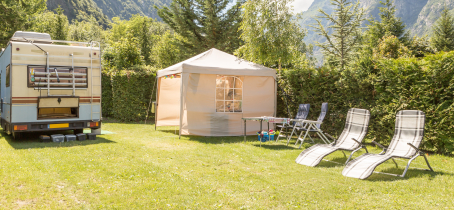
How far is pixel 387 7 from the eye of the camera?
2392 cm

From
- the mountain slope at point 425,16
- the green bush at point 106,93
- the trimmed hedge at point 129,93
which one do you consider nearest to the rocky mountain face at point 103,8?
the green bush at point 106,93

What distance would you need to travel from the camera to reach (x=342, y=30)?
65.7 feet

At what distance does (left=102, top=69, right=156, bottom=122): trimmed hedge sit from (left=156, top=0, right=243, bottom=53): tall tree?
21.9ft

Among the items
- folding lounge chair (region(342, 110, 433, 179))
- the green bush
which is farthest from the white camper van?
folding lounge chair (region(342, 110, 433, 179))

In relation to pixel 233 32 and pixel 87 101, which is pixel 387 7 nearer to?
pixel 233 32

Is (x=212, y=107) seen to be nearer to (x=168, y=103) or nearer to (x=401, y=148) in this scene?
(x=168, y=103)

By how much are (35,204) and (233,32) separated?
16.5 m

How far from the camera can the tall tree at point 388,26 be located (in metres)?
23.2

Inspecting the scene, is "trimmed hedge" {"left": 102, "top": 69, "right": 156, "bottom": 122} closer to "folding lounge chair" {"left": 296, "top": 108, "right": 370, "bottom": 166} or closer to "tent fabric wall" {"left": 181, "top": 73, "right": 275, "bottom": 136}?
"tent fabric wall" {"left": 181, "top": 73, "right": 275, "bottom": 136}

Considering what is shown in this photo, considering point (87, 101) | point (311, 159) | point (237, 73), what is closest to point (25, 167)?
point (87, 101)

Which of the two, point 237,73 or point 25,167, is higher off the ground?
point 237,73

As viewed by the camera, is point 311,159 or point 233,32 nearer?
point 311,159

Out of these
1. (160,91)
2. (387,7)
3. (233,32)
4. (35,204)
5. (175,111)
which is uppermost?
(387,7)

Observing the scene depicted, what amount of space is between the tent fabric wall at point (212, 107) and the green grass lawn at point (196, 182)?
2040 mm
